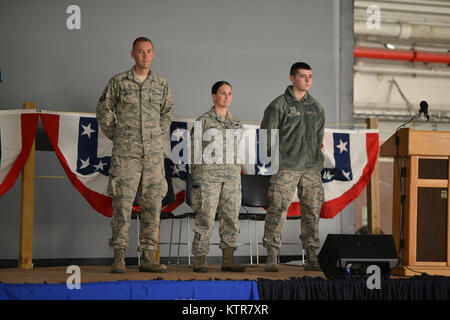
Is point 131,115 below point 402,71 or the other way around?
below

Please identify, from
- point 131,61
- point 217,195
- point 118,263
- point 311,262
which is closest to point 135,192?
point 118,263

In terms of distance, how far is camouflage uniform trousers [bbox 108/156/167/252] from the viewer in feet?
13.7

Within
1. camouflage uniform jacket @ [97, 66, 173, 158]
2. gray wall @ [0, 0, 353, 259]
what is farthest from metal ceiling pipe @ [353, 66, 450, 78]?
camouflage uniform jacket @ [97, 66, 173, 158]

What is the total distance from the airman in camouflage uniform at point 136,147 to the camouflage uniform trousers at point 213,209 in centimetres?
31

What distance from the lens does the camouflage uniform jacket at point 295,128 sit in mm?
4621

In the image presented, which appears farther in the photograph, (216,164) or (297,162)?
(297,162)

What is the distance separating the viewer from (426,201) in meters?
4.26

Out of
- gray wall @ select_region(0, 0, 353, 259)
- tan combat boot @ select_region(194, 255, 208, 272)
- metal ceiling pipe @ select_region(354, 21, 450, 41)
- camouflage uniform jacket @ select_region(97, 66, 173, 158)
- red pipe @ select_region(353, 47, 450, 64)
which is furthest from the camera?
red pipe @ select_region(353, 47, 450, 64)

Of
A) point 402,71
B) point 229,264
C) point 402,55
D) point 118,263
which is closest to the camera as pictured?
point 118,263

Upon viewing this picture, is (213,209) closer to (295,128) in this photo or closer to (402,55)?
(295,128)

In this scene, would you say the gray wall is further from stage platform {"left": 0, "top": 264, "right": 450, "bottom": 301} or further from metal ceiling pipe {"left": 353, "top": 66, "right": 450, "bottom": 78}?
metal ceiling pipe {"left": 353, "top": 66, "right": 450, "bottom": 78}

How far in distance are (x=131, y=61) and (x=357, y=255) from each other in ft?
11.4

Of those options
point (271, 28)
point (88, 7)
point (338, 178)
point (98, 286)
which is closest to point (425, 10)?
point (271, 28)

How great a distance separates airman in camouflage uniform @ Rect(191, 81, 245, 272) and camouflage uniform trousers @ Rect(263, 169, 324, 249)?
0.31 metres
